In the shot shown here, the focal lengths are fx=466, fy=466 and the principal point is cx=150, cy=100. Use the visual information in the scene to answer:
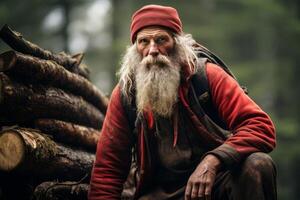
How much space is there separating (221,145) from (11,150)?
182 centimetres

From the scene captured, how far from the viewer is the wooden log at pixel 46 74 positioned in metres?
4.27

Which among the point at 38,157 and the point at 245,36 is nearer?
the point at 38,157

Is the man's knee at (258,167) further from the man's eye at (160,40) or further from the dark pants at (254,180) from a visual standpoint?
the man's eye at (160,40)

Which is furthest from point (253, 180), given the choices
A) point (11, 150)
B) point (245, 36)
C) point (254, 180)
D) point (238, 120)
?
point (245, 36)

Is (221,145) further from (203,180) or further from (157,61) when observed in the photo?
(157,61)

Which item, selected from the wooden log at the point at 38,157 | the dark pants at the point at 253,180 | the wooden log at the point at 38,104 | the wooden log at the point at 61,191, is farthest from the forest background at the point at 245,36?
the dark pants at the point at 253,180

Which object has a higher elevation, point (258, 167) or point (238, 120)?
point (238, 120)

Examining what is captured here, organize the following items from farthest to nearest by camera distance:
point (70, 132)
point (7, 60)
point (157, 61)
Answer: point (70, 132)
point (7, 60)
point (157, 61)

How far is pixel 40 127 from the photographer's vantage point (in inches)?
181

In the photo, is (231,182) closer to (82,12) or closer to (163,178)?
(163,178)

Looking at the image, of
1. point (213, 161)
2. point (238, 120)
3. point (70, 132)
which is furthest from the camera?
point (70, 132)

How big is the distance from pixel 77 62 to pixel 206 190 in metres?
2.69

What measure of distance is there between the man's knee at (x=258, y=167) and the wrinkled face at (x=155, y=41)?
49.8 inches

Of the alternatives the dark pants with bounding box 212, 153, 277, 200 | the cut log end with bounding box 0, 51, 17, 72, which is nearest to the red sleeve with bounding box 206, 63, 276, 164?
the dark pants with bounding box 212, 153, 277, 200
